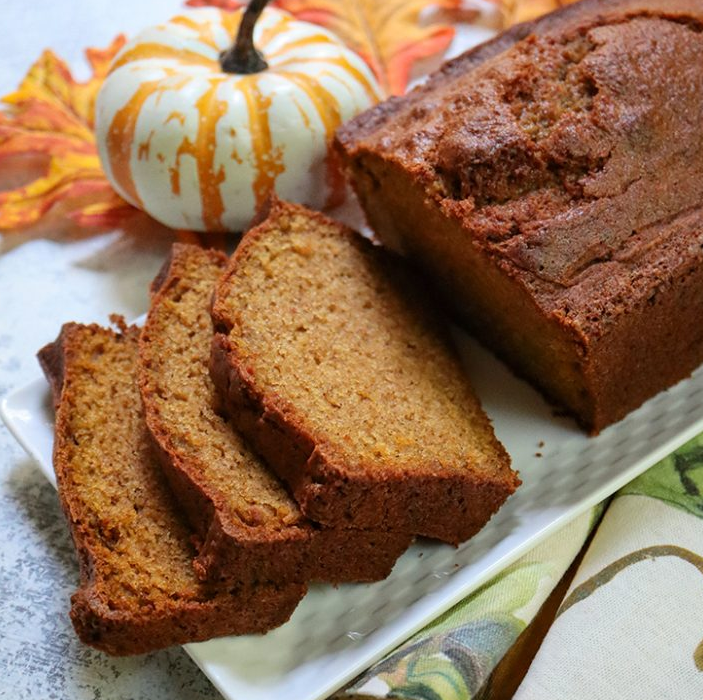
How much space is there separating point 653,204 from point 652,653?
3.67 ft

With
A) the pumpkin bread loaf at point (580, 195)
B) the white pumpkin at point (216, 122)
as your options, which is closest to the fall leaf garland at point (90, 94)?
the white pumpkin at point (216, 122)

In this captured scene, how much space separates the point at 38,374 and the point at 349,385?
1.14 meters

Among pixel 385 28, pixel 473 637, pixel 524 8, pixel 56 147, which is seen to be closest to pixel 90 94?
pixel 56 147

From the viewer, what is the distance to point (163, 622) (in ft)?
6.98

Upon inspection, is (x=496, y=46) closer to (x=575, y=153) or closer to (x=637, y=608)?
(x=575, y=153)

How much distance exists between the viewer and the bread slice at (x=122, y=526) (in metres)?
2.13

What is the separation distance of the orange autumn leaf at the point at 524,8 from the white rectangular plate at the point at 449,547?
1.64 meters

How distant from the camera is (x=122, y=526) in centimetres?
231

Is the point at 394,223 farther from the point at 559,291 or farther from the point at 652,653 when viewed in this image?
the point at 652,653

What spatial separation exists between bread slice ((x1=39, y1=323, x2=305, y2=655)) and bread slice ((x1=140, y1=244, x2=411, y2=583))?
0.23 feet

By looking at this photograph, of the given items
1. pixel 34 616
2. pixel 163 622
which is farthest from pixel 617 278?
pixel 34 616

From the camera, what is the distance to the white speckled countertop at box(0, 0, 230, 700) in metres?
2.35

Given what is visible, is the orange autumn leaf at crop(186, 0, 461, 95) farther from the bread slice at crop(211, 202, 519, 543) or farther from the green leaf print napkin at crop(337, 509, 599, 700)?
the green leaf print napkin at crop(337, 509, 599, 700)

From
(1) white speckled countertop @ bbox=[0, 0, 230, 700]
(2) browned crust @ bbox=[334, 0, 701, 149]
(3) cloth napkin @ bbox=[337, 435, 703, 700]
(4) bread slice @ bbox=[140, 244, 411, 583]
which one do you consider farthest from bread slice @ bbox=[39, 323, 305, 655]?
(2) browned crust @ bbox=[334, 0, 701, 149]
